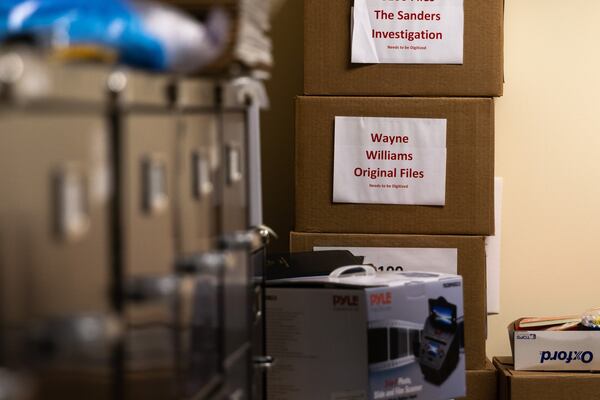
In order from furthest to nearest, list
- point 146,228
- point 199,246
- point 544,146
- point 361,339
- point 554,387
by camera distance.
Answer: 1. point 544,146
2. point 554,387
3. point 361,339
4. point 199,246
5. point 146,228

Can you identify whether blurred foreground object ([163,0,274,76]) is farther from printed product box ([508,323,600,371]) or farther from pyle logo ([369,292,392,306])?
printed product box ([508,323,600,371])

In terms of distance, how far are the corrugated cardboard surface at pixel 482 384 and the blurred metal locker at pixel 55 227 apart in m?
1.83

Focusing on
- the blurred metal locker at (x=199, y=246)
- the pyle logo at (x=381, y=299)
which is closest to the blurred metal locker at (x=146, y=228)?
the blurred metal locker at (x=199, y=246)

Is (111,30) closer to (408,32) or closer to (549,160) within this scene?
(408,32)

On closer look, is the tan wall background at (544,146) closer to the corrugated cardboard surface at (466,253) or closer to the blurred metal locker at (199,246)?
the corrugated cardboard surface at (466,253)

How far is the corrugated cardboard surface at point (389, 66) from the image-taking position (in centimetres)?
246

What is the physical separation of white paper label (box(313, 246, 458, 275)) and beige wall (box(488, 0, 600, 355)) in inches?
19.6

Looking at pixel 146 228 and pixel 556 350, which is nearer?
pixel 146 228

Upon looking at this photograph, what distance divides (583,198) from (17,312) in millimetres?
2468

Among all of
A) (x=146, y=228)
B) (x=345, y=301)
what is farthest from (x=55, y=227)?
(x=345, y=301)

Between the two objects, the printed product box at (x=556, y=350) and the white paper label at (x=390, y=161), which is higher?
the white paper label at (x=390, y=161)

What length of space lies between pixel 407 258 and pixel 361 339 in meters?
0.59

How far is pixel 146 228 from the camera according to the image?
92 cm

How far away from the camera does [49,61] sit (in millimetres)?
722
